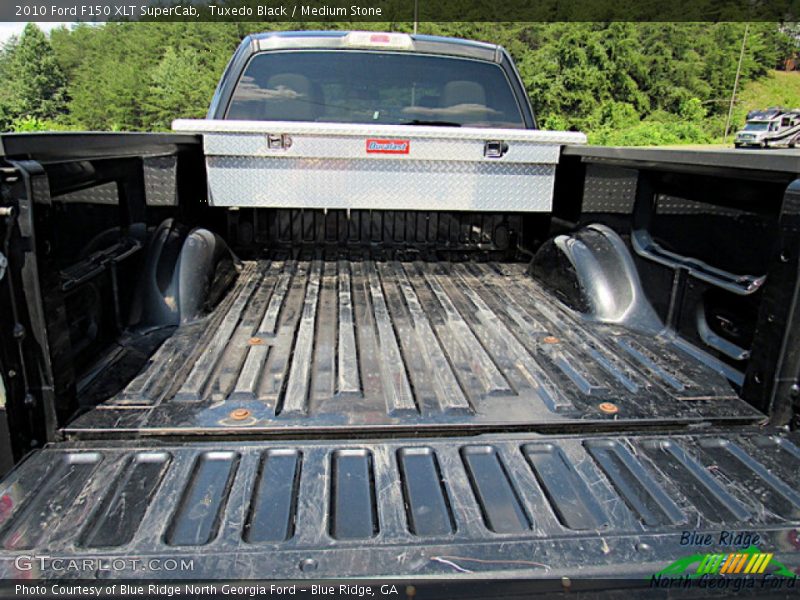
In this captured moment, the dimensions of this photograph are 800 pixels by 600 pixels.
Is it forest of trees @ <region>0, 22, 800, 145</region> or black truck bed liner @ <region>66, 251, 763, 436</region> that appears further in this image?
forest of trees @ <region>0, 22, 800, 145</region>

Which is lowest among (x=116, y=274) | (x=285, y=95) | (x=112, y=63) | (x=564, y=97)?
(x=116, y=274)

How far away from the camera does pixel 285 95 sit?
11.0ft

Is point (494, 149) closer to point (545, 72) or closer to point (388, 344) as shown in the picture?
point (388, 344)

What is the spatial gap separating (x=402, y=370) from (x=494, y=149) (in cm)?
148

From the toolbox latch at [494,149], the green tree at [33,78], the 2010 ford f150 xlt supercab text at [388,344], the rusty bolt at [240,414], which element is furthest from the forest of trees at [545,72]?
the rusty bolt at [240,414]

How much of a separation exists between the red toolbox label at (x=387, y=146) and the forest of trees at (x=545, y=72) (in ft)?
99.9

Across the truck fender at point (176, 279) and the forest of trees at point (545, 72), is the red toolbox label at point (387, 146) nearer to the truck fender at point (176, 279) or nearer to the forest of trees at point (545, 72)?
the truck fender at point (176, 279)

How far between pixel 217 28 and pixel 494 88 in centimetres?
4814

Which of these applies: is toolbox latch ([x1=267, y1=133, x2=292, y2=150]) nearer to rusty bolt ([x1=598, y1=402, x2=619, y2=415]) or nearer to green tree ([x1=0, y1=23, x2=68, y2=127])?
rusty bolt ([x1=598, y1=402, x2=619, y2=415])

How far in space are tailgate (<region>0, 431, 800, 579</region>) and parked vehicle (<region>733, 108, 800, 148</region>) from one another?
3417 centimetres

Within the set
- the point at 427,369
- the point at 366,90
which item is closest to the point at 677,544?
the point at 427,369

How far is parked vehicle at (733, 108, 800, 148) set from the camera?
29328mm

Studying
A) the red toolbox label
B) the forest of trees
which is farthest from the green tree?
the red toolbox label

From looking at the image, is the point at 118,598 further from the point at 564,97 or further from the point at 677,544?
the point at 564,97
